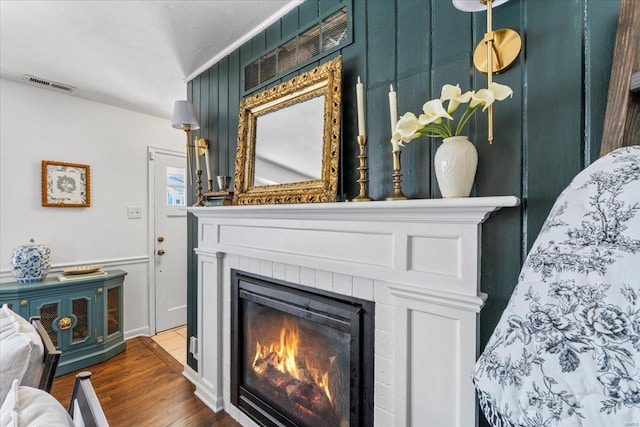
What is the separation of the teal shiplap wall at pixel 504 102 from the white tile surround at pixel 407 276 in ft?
0.41

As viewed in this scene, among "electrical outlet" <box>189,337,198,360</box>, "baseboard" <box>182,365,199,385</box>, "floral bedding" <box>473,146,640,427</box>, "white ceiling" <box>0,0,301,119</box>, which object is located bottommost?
"baseboard" <box>182,365,199,385</box>

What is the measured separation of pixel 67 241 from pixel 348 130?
9.84ft

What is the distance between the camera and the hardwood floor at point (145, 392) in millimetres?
1963

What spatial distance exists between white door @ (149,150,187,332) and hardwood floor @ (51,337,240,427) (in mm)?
678

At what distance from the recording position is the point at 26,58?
224 cm

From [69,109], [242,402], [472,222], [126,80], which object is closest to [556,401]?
[472,222]

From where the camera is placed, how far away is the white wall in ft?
8.59

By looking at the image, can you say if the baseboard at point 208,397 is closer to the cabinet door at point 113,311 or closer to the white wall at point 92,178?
the cabinet door at point 113,311

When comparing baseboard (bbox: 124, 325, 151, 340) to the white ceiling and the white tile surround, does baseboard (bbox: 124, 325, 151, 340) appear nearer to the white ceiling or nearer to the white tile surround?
the white ceiling

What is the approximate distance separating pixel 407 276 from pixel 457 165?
1.38 ft

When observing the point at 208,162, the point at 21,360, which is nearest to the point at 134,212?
the point at 208,162

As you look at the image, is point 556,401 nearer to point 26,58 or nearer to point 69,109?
point 26,58

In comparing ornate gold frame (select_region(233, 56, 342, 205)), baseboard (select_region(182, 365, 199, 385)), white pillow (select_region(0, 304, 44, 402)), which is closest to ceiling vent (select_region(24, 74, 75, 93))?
ornate gold frame (select_region(233, 56, 342, 205))

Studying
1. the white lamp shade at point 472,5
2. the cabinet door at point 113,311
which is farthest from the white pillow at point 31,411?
the cabinet door at point 113,311
